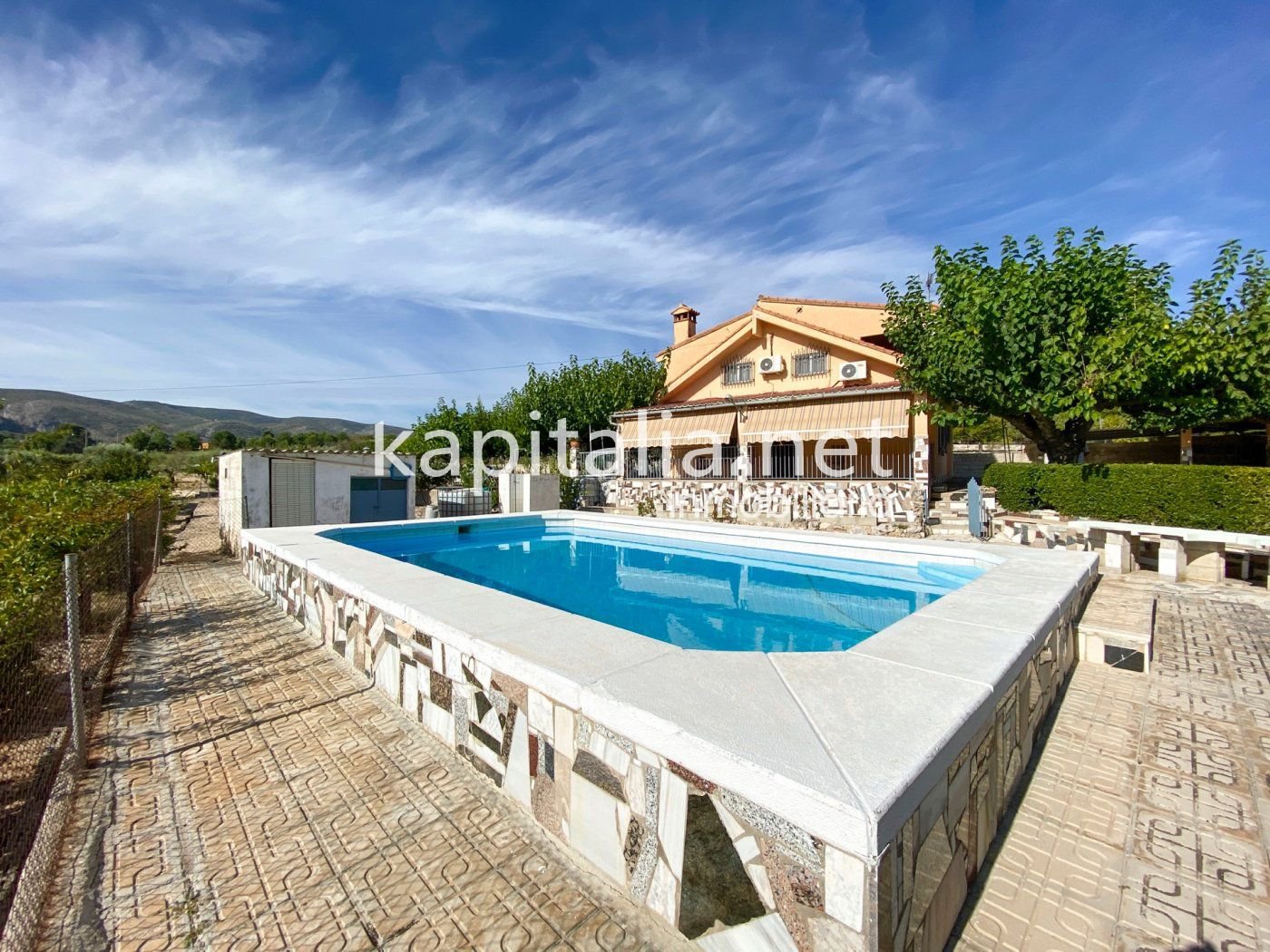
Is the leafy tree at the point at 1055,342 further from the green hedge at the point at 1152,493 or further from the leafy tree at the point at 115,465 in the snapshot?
the leafy tree at the point at 115,465

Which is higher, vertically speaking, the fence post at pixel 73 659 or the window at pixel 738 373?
the window at pixel 738 373

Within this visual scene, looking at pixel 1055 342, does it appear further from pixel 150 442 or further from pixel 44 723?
pixel 150 442

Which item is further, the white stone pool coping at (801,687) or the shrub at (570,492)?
the shrub at (570,492)

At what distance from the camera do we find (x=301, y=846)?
3.21 metres

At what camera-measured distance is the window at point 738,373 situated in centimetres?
2638

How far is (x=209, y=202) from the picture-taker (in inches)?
665

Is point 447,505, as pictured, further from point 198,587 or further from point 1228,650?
point 1228,650

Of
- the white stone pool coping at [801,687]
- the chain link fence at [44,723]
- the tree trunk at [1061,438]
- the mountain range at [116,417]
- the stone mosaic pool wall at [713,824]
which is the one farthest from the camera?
the mountain range at [116,417]

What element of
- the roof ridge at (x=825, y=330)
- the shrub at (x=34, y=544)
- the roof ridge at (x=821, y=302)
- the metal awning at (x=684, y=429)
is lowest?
the shrub at (x=34, y=544)

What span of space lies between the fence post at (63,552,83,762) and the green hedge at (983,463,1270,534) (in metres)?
18.7

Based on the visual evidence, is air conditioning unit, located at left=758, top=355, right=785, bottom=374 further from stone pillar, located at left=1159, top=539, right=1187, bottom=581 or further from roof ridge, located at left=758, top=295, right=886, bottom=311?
stone pillar, located at left=1159, top=539, right=1187, bottom=581

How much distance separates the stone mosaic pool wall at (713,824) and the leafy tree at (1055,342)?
1479cm

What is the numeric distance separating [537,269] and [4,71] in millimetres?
20323

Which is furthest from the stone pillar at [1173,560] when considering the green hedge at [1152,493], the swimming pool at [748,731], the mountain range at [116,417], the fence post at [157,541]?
the mountain range at [116,417]
